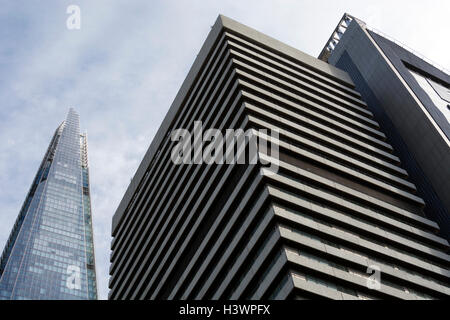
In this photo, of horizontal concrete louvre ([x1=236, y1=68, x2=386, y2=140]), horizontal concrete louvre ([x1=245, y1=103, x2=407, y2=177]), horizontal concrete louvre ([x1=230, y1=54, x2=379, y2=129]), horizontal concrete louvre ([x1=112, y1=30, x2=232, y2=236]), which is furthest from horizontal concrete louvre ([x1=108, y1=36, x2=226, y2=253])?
horizontal concrete louvre ([x1=245, y1=103, x2=407, y2=177])

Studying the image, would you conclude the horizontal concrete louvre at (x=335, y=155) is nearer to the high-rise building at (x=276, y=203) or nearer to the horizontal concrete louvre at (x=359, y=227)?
the high-rise building at (x=276, y=203)

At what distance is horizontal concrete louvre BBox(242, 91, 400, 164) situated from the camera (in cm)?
5616

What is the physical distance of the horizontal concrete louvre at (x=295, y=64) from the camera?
229ft

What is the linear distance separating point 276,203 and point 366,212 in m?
10.9

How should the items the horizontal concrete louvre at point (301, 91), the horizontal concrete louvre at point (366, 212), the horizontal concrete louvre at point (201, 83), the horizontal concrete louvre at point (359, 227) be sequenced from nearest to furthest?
the horizontal concrete louvre at point (359, 227) < the horizontal concrete louvre at point (366, 212) < the horizontal concrete louvre at point (301, 91) < the horizontal concrete louvre at point (201, 83)

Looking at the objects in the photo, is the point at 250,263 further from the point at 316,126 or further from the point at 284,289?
the point at 316,126

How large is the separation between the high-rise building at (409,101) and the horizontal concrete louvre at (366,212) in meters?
4.15

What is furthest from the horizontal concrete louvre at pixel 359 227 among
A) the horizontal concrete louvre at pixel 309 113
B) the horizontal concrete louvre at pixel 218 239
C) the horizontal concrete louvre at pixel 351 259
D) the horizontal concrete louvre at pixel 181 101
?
the horizontal concrete louvre at pixel 181 101

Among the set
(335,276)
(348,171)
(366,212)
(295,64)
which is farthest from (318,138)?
(335,276)

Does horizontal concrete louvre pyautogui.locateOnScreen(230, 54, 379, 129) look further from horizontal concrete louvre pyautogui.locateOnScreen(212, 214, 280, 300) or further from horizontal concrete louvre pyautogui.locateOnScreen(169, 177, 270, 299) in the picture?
horizontal concrete louvre pyautogui.locateOnScreen(212, 214, 280, 300)

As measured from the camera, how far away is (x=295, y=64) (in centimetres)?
7200

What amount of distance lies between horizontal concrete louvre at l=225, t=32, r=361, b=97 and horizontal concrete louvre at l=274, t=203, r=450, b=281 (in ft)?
107

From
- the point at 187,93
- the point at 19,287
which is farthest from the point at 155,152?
the point at 19,287

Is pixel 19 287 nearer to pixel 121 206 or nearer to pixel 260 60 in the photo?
pixel 121 206
